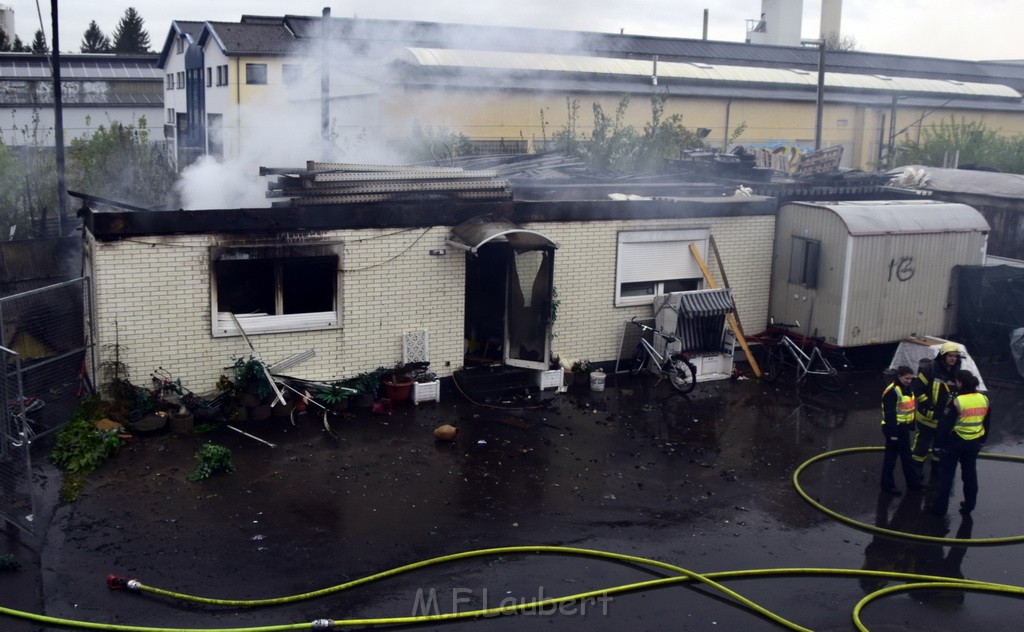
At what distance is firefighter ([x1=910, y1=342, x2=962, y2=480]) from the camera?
33.5 ft

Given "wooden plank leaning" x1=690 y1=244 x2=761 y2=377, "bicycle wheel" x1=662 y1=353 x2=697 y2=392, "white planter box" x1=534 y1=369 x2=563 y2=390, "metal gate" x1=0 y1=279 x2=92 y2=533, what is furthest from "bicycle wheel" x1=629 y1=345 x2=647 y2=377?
"metal gate" x1=0 y1=279 x2=92 y2=533

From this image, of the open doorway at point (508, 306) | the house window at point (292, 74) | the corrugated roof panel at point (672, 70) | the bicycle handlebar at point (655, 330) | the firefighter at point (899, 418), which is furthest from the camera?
the house window at point (292, 74)

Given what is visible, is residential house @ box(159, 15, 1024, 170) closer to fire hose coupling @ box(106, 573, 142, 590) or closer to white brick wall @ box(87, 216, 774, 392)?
white brick wall @ box(87, 216, 774, 392)

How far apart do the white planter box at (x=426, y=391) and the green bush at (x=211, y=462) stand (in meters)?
3.28

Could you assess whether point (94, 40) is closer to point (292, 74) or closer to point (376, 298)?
point (292, 74)

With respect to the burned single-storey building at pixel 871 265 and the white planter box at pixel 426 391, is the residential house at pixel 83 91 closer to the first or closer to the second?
the white planter box at pixel 426 391

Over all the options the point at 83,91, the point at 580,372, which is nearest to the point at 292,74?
the point at 580,372

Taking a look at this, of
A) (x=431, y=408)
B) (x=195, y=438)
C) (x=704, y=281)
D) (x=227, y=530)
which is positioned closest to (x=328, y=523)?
(x=227, y=530)

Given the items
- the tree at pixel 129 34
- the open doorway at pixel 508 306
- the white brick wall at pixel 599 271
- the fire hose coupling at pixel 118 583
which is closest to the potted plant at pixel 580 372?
the white brick wall at pixel 599 271

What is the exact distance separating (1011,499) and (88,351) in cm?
1164

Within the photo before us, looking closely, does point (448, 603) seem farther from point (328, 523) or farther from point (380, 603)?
point (328, 523)

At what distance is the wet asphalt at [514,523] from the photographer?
7.62 meters

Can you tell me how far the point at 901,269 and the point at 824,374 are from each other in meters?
2.43

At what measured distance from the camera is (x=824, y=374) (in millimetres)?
14477
